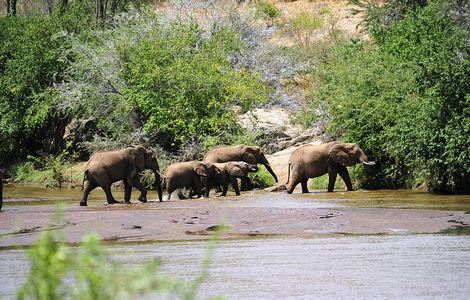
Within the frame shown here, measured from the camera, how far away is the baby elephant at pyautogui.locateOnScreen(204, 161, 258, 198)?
27.6m

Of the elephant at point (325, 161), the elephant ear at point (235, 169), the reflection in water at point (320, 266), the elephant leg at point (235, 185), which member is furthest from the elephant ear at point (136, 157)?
the reflection in water at point (320, 266)

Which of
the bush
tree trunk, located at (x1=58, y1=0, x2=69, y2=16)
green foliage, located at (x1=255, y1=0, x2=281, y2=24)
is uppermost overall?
green foliage, located at (x1=255, y1=0, x2=281, y2=24)

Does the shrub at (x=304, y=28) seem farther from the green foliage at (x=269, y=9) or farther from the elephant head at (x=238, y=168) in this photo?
the elephant head at (x=238, y=168)

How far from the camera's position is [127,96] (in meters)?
34.8

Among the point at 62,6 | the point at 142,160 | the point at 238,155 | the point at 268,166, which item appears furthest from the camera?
the point at 62,6

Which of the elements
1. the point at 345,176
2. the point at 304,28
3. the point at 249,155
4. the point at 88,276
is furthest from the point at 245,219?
the point at 304,28

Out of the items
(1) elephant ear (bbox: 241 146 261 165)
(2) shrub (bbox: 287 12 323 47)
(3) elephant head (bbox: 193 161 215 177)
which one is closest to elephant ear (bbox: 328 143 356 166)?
(1) elephant ear (bbox: 241 146 261 165)

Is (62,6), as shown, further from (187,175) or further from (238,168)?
(187,175)

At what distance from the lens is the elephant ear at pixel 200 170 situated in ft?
89.3

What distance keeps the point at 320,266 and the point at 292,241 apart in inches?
117

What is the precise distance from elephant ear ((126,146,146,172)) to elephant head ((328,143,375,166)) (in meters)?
5.00

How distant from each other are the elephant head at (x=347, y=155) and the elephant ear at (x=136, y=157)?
197 inches

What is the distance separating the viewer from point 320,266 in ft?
43.4

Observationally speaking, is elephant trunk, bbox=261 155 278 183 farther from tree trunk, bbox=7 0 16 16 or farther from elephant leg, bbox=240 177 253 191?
tree trunk, bbox=7 0 16 16
